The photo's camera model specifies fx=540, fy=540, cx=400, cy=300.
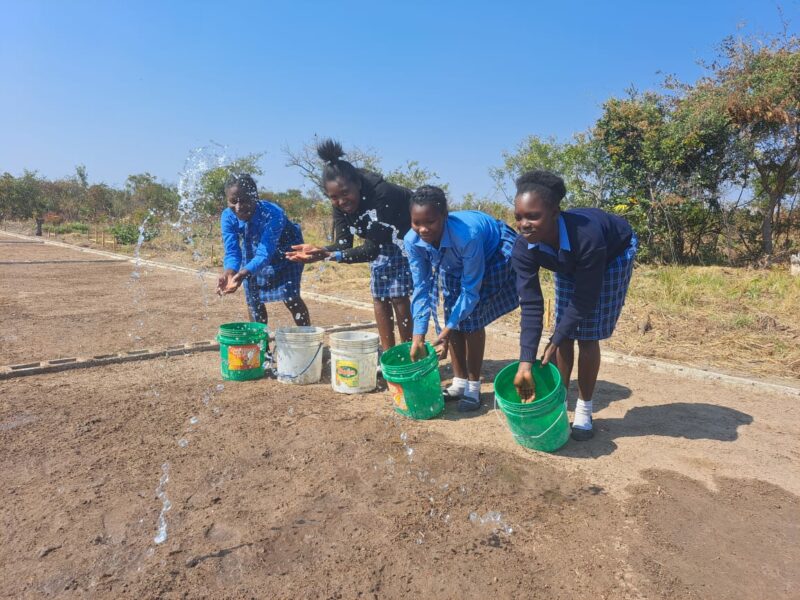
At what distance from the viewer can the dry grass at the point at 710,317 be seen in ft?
15.0

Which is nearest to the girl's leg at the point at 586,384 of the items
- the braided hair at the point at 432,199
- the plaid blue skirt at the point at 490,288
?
the plaid blue skirt at the point at 490,288

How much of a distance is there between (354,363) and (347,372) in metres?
0.08

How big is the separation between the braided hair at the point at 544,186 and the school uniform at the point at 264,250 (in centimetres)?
212

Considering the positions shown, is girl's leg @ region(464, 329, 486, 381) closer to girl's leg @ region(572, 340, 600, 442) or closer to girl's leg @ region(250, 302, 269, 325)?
girl's leg @ region(572, 340, 600, 442)

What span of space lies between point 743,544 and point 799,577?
20cm

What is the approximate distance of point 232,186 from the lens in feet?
12.7

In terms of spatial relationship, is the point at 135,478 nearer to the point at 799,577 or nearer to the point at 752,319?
the point at 799,577

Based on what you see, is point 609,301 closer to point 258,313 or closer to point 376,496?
point 376,496

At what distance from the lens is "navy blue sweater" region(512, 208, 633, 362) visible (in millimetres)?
2570

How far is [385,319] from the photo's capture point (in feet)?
13.2

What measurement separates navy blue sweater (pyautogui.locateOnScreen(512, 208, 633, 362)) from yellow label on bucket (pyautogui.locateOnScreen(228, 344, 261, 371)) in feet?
6.70

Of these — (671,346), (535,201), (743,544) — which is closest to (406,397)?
(535,201)

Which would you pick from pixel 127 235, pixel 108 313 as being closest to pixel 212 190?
pixel 127 235

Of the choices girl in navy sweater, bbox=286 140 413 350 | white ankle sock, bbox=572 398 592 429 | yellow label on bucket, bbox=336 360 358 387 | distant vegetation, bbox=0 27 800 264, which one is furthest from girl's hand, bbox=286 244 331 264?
distant vegetation, bbox=0 27 800 264
